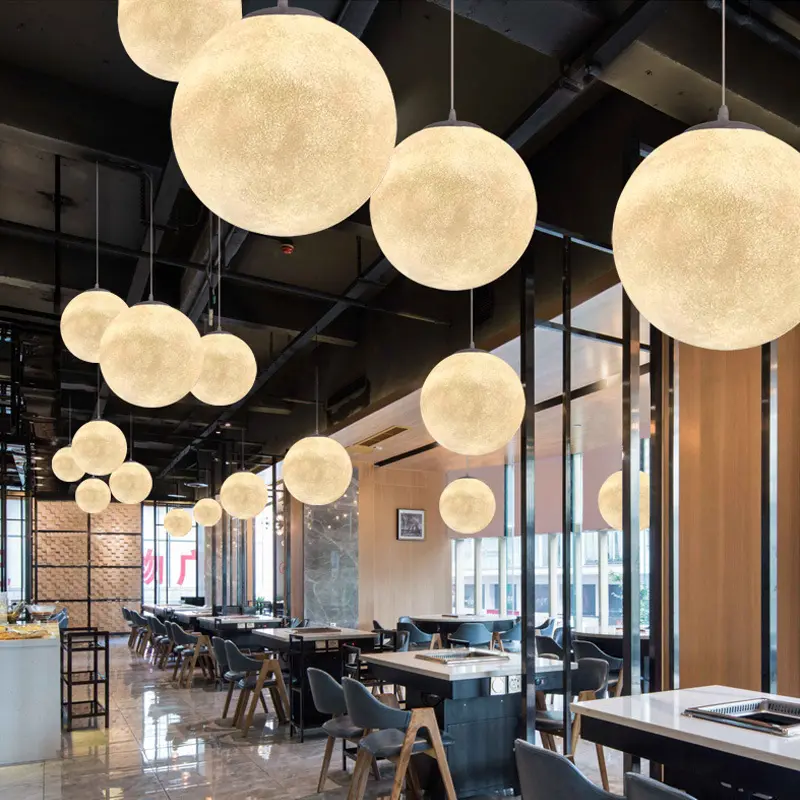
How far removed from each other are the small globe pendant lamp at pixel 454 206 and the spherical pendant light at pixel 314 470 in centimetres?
424

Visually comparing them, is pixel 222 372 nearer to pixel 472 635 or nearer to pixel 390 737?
pixel 390 737

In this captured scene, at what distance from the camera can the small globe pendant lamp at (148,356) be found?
2.93 m

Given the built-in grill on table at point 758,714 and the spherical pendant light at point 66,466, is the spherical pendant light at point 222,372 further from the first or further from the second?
the spherical pendant light at point 66,466

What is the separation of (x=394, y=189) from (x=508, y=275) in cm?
465

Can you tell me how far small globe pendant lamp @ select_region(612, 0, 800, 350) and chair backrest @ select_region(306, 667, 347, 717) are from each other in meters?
4.15

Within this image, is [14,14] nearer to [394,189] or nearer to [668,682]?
[394,189]

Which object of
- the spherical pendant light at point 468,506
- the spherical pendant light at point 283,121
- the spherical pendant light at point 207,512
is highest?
the spherical pendant light at point 283,121

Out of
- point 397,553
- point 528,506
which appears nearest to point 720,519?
point 528,506

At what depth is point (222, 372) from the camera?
12.5ft

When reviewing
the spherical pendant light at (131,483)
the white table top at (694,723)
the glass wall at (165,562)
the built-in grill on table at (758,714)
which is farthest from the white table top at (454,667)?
the glass wall at (165,562)

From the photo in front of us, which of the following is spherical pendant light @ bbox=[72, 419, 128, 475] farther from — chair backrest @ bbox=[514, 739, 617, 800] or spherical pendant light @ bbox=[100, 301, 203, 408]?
chair backrest @ bbox=[514, 739, 617, 800]

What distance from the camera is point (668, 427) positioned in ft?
15.0

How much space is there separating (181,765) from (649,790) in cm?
477

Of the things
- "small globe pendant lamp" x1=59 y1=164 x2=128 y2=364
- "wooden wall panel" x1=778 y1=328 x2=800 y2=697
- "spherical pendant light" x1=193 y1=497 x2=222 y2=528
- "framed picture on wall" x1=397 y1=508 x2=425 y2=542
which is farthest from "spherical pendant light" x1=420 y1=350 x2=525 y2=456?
"framed picture on wall" x1=397 y1=508 x2=425 y2=542
